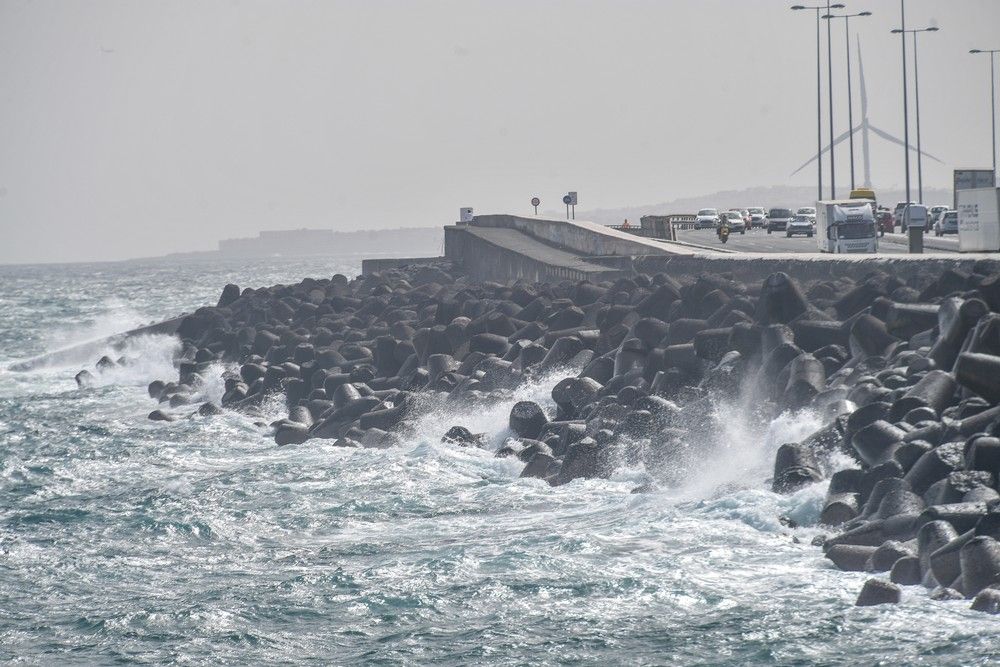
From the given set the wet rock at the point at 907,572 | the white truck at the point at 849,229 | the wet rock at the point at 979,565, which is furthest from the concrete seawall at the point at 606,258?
the wet rock at the point at 979,565

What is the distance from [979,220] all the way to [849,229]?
6.96 metres

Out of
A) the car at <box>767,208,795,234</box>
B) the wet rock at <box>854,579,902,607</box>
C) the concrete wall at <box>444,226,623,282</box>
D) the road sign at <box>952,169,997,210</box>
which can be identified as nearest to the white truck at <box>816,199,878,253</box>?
the concrete wall at <box>444,226,623,282</box>

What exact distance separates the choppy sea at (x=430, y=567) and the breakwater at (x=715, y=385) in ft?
1.32

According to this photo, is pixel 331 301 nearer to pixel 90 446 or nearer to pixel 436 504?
pixel 90 446

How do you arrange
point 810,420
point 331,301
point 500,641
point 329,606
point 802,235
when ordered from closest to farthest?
point 500,641 < point 329,606 < point 810,420 < point 331,301 < point 802,235

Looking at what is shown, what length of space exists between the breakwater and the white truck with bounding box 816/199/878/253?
9.71 meters

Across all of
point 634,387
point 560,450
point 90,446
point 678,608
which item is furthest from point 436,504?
point 90,446

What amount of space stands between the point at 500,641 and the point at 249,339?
26.2m

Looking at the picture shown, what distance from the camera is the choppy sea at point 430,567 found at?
39.2ft

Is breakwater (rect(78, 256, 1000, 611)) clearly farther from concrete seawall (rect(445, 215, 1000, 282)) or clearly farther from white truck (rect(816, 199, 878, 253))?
white truck (rect(816, 199, 878, 253))

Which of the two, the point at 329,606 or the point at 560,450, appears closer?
the point at 329,606

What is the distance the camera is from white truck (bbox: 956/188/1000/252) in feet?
109

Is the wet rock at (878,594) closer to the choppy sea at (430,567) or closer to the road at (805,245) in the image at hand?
the choppy sea at (430,567)

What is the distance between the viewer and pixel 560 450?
20328 mm
